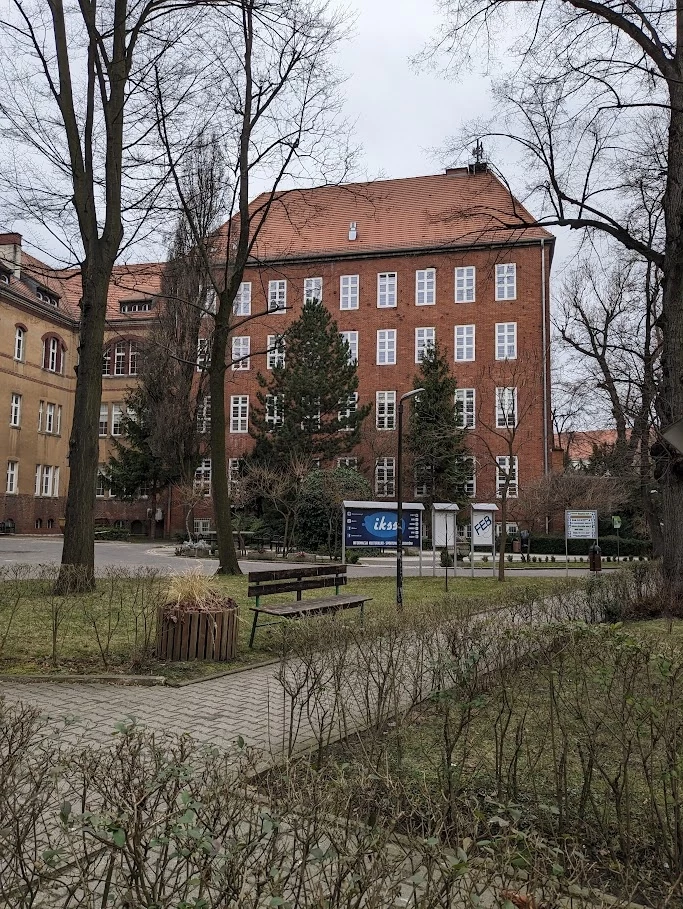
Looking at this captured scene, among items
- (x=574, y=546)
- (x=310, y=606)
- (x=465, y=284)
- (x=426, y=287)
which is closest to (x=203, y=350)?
(x=426, y=287)

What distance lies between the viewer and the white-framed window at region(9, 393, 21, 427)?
45344 millimetres

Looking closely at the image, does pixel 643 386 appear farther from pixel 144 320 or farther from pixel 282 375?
pixel 144 320

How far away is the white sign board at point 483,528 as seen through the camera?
21.9 meters

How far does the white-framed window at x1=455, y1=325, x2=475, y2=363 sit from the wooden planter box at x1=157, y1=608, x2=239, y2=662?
39.9 metres

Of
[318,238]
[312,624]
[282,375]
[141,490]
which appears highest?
[318,238]

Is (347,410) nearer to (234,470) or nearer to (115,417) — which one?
(234,470)

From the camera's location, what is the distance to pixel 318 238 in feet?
171

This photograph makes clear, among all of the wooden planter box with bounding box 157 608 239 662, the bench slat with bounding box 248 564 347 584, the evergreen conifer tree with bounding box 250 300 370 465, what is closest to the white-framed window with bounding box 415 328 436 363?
the evergreen conifer tree with bounding box 250 300 370 465

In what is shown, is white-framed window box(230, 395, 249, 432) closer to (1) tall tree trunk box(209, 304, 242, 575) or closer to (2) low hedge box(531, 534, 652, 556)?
(2) low hedge box(531, 534, 652, 556)

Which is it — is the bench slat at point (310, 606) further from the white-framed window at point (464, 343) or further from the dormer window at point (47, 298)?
the dormer window at point (47, 298)

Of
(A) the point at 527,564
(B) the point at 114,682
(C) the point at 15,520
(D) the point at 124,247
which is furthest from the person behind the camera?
(C) the point at 15,520

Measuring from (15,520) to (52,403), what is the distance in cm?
858

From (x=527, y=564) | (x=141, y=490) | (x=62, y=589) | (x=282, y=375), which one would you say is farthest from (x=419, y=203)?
(x=62, y=589)

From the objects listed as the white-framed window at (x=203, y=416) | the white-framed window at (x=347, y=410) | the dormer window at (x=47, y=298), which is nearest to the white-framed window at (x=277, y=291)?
the white-framed window at (x=203, y=416)
